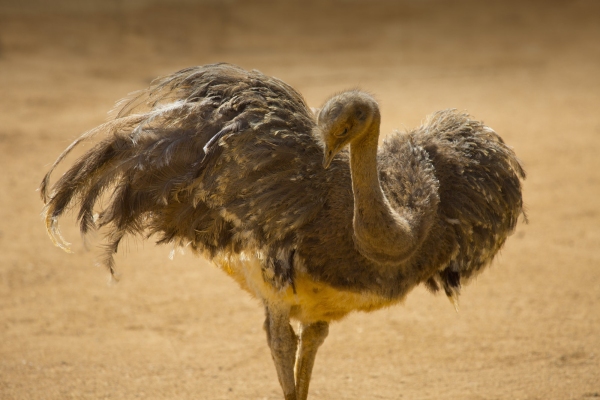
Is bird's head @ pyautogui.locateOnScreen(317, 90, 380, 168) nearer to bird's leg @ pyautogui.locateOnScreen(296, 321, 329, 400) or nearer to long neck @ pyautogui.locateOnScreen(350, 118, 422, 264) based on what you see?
long neck @ pyautogui.locateOnScreen(350, 118, 422, 264)

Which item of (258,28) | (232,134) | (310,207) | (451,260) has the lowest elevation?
(451,260)


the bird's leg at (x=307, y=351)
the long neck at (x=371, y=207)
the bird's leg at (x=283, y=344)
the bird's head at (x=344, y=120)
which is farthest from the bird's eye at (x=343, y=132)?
the bird's leg at (x=307, y=351)

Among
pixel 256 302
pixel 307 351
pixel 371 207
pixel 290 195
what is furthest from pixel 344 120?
pixel 256 302

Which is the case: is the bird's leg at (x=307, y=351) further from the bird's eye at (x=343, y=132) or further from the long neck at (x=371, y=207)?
the bird's eye at (x=343, y=132)

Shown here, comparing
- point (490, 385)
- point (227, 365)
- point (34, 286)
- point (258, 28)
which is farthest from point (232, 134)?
point (258, 28)

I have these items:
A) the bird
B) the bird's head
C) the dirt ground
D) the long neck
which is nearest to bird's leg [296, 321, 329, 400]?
the bird

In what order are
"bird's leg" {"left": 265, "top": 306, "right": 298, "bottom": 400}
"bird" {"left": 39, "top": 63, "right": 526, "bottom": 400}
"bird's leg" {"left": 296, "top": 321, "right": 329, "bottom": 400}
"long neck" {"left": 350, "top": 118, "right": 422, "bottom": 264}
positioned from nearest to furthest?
"long neck" {"left": 350, "top": 118, "right": 422, "bottom": 264}
"bird" {"left": 39, "top": 63, "right": 526, "bottom": 400}
"bird's leg" {"left": 265, "top": 306, "right": 298, "bottom": 400}
"bird's leg" {"left": 296, "top": 321, "right": 329, "bottom": 400}

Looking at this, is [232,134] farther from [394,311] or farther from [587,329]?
[587,329]

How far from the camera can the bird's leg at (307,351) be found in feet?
14.3

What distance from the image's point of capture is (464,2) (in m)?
15.9

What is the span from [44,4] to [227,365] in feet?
36.5

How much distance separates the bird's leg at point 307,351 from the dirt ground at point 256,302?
1.28 feet

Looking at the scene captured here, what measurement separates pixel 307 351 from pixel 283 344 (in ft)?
1.19

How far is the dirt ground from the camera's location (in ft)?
16.0
